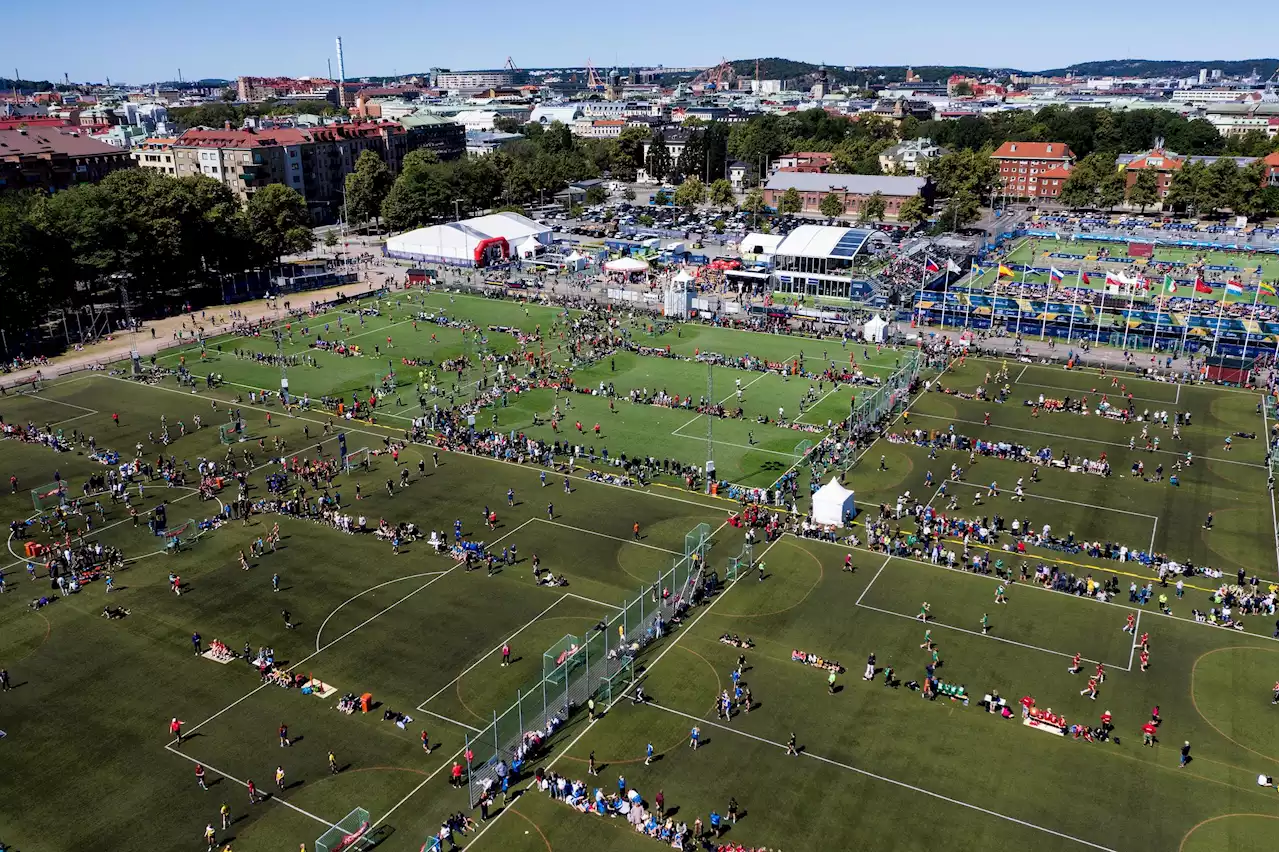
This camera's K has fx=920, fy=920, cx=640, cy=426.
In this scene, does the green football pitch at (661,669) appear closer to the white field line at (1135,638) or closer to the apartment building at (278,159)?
the white field line at (1135,638)

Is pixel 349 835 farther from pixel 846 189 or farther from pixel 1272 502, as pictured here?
pixel 846 189

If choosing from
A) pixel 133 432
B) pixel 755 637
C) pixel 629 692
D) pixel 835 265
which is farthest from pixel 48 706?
pixel 835 265

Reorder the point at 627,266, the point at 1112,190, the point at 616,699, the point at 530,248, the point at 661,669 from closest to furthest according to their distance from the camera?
the point at 616,699 → the point at 661,669 → the point at 627,266 → the point at 530,248 → the point at 1112,190

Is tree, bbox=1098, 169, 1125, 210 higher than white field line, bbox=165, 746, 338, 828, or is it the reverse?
Result: tree, bbox=1098, 169, 1125, 210

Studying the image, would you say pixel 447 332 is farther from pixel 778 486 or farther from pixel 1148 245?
pixel 1148 245

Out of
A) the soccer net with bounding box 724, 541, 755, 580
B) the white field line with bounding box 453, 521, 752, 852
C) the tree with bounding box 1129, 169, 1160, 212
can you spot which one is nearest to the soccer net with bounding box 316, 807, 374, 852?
the white field line with bounding box 453, 521, 752, 852

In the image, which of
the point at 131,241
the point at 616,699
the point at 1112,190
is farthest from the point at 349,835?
the point at 1112,190

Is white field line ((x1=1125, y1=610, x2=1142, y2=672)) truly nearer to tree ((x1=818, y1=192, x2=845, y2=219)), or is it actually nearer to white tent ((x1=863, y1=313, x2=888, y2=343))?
white tent ((x1=863, y1=313, x2=888, y2=343))
